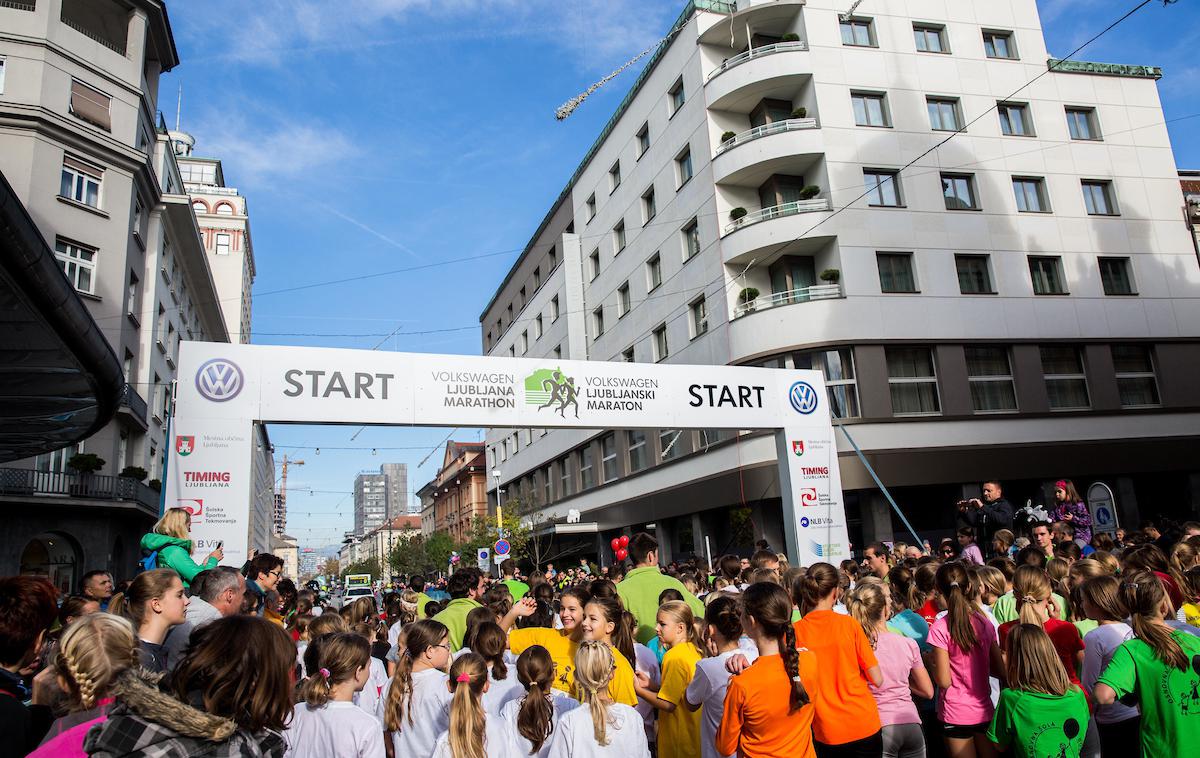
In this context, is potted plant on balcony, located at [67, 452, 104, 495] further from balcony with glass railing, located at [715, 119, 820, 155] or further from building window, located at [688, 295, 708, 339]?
balcony with glass railing, located at [715, 119, 820, 155]

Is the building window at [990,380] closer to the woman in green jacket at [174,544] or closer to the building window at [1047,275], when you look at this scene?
the building window at [1047,275]

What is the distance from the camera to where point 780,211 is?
85.4 feet

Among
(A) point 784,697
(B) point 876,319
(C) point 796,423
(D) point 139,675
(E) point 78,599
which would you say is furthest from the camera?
(B) point 876,319

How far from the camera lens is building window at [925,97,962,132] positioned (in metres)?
27.7

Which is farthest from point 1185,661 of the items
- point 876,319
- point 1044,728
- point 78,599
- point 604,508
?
point 604,508

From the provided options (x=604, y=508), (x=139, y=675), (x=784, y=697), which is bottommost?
(x=784, y=697)

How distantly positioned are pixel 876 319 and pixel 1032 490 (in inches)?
299

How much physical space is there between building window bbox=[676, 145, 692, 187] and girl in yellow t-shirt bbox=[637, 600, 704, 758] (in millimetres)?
26160

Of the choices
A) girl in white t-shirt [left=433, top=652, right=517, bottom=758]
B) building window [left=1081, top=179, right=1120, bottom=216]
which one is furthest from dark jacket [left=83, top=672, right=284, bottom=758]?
building window [left=1081, top=179, right=1120, bottom=216]

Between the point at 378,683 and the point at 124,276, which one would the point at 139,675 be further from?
the point at 124,276

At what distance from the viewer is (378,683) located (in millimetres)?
6492

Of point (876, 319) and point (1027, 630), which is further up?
point (876, 319)

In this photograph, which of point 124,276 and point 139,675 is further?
point 124,276

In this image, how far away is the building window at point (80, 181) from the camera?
2559 cm
